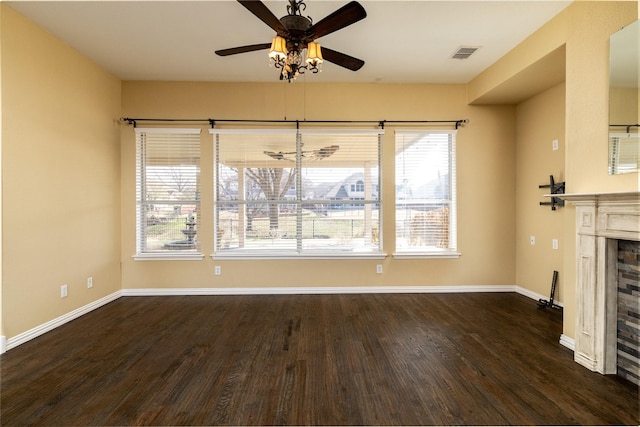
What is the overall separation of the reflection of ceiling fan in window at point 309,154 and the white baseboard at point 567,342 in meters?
3.37

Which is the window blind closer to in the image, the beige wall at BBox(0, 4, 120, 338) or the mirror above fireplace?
the mirror above fireplace

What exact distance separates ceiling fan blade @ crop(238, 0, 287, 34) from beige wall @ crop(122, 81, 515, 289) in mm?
2107

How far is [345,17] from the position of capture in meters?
1.99

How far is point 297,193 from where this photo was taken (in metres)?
4.21

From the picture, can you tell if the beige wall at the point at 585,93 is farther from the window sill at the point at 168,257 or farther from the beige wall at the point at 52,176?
the beige wall at the point at 52,176

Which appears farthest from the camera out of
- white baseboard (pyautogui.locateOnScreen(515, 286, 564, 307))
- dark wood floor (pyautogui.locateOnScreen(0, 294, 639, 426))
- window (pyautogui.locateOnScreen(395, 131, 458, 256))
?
window (pyautogui.locateOnScreen(395, 131, 458, 256))

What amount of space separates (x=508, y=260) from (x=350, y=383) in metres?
3.51

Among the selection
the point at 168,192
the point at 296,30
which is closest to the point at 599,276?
the point at 296,30

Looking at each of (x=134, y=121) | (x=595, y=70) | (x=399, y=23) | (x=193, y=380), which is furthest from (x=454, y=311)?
(x=134, y=121)

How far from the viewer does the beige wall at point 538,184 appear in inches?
141

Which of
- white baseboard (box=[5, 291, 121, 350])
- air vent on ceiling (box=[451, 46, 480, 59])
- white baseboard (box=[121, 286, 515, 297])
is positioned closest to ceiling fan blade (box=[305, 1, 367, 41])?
air vent on ceiling (box=[451, 46, 480, 59])

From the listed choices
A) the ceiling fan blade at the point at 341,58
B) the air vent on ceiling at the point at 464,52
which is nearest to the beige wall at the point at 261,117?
the air vent on ceiling at the point at 464,52

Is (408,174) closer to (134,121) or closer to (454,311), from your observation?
(454,311)

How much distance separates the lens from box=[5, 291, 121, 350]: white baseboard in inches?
105
